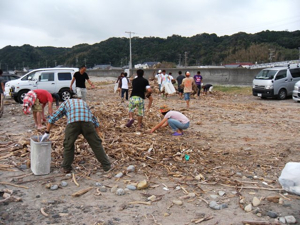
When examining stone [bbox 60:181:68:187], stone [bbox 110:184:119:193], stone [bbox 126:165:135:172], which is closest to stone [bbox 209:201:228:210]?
stone [bbox 110:184:119:193]

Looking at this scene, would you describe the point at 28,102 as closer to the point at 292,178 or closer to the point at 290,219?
the point at 292,178

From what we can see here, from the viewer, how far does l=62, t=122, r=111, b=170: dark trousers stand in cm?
523

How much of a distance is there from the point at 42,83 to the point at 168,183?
12.6 meters

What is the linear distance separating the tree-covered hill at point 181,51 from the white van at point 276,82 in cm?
5482

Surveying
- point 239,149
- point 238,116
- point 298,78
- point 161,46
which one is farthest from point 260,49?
point 239,149

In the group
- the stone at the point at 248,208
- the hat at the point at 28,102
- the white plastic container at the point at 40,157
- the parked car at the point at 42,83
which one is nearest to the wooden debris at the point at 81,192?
the white plastic container at the point at 40,157

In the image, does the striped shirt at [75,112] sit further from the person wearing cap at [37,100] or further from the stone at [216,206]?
the person wearing cap at [37,100]

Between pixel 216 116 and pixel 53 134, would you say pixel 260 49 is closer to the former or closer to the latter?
pixel 216 116

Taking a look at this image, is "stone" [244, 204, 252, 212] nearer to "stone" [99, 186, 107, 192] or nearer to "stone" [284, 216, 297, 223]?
"stone" [284, 216, 297, 223]

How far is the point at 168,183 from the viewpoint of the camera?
5.08 meters

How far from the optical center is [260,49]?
75125mm

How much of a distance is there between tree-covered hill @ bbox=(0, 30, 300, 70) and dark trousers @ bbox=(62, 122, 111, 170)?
2705 inches

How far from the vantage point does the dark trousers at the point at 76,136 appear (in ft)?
17.1

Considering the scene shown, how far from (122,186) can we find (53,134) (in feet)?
11.3
